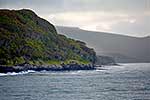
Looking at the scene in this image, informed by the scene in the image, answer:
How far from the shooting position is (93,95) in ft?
344

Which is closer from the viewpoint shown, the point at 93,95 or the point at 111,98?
the point at 111,98

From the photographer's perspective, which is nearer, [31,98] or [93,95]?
[31,98]

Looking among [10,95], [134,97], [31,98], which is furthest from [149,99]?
[10,95]

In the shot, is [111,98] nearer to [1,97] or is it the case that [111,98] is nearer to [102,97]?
[102,97]

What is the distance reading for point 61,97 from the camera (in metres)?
99.2

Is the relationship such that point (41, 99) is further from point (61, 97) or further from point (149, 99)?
point (149, 99)

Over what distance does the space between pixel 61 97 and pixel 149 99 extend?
2134cm

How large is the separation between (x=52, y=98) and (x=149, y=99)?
903 inches

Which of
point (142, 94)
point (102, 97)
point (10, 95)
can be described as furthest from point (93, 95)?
point (10, 95)

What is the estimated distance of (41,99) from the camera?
94.9m

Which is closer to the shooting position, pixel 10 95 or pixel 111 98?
pixel 111 98

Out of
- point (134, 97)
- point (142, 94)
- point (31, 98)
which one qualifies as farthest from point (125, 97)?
point (31, 98)

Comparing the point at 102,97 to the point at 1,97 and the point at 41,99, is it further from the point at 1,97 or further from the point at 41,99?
the point at 1,97

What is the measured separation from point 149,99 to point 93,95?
16.3 m
